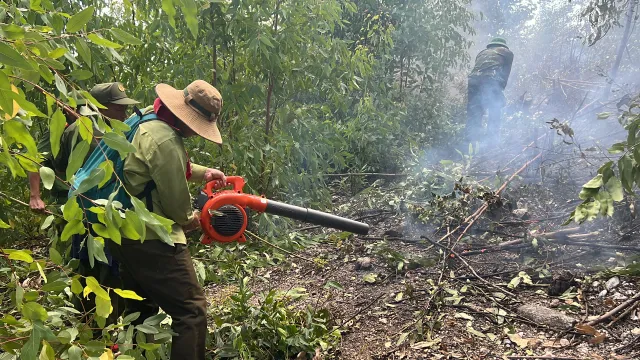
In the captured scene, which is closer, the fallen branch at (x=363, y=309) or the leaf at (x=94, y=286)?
the leaf at (x=94, y=286)

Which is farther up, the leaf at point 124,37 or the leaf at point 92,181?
the leaf at point 124,37

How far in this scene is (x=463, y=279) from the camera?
3561 millimetres

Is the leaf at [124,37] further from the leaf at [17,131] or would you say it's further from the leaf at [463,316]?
the leaf at [463,316]

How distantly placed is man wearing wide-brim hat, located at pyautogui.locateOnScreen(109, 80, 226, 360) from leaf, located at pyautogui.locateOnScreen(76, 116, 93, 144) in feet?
4.32

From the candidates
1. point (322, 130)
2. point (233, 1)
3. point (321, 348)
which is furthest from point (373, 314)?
point (233, 1)

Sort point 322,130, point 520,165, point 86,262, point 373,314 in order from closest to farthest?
point 86,262 → point 373,314 → point 322,130 → point 520,165

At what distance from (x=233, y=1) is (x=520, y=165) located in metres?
3.98

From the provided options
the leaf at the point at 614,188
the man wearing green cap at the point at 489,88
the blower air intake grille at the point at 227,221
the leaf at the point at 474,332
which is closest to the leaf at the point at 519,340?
the leaf at the point at 474,332

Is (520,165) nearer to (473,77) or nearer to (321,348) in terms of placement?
(473,77)

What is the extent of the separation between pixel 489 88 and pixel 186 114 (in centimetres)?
647

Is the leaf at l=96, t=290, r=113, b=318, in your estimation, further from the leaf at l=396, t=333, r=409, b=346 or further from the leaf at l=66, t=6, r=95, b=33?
the leaf at l=396, t=333, r=409, b=346

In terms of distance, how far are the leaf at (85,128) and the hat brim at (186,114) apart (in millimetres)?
1373

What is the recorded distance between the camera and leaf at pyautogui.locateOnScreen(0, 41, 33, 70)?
776 millimetres

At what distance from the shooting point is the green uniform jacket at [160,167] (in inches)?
88.3
